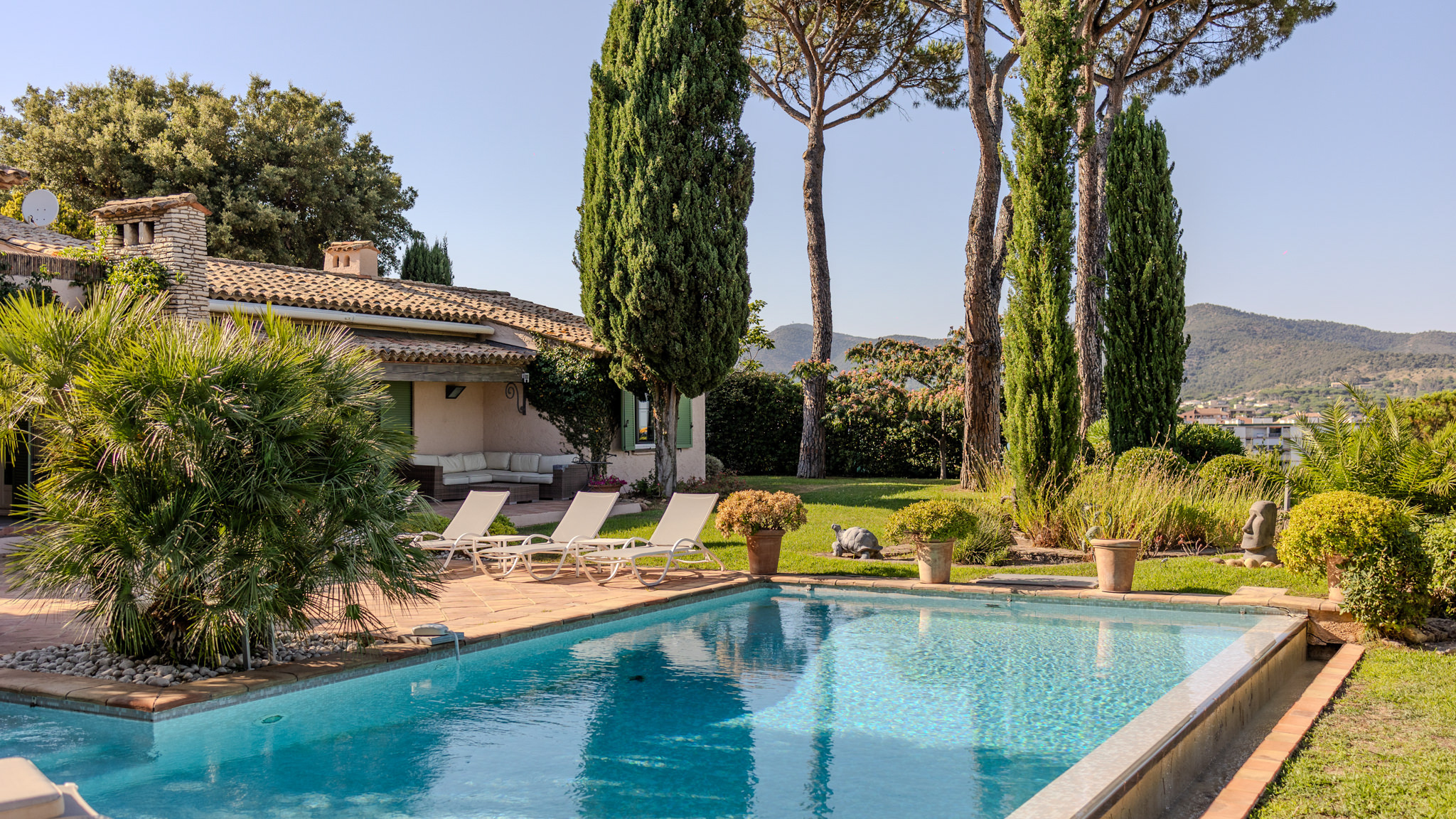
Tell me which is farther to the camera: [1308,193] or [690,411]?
[1308,193]

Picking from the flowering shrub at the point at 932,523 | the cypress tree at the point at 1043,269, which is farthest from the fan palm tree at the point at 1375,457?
the cypress tree at the point at 1043,269

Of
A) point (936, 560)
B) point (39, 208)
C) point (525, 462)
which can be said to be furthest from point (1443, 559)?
point (39, 208)

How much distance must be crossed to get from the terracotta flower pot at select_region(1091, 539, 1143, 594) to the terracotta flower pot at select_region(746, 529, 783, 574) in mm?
3127

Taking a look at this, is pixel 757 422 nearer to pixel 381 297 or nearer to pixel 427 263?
pixel 381 297

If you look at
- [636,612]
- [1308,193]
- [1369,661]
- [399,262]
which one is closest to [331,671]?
[636,612]

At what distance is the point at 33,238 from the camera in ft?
46.9

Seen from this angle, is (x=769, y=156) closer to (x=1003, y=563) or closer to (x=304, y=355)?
(x=1003, y=563)

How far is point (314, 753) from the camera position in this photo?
208 inches

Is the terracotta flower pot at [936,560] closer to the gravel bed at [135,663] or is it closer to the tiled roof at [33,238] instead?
the gravel bed at [135,663]

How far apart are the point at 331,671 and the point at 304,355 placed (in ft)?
6.63

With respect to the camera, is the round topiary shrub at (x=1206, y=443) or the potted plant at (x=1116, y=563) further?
the round topiary shrub at (x=1206, y=443)

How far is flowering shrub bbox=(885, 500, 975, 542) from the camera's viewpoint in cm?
956

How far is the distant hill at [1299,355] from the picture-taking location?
34.1m

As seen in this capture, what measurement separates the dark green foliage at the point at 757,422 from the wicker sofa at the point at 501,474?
7416 millimetres
